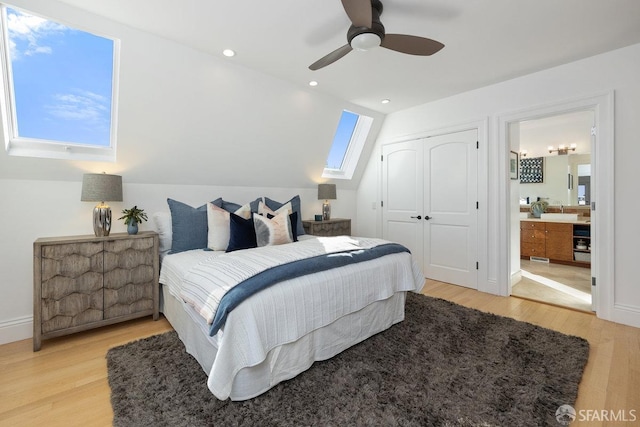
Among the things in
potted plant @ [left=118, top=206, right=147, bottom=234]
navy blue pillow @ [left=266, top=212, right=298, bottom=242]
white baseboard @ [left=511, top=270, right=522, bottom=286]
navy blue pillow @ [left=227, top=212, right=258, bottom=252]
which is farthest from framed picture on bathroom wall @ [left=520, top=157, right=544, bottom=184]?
potted plant @ [left=118, top=206, right=147, bottom=234]

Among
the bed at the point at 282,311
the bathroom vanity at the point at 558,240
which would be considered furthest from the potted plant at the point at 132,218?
the bathroom vanity at the point at 558,240

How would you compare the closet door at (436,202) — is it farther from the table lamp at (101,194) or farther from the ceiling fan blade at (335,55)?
the table lamp at (101,194)

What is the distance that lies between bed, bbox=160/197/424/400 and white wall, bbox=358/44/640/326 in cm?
188

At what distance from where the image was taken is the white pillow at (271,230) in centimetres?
289

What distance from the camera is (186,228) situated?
9.46 ft

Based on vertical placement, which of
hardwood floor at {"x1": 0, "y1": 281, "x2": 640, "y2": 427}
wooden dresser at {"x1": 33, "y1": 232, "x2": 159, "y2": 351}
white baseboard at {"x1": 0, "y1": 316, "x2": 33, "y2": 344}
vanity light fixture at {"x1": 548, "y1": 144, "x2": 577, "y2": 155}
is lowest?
hardwood floor at {"x1": 0, "y1": 281, "x2": 640, "y2": 427}

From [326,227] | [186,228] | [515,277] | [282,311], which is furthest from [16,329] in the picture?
[515,277]

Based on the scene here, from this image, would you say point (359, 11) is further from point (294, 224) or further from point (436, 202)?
point (436, 202)

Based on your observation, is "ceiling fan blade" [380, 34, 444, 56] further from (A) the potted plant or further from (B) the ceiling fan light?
(A) the potted plant

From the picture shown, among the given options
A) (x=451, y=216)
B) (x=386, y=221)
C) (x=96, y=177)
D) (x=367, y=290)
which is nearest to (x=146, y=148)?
(x=96, y=177)

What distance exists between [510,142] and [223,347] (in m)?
3.77

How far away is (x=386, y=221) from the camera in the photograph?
4680 mm

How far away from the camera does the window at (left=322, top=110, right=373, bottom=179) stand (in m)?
4.60

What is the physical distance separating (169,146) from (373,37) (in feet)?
7.54
